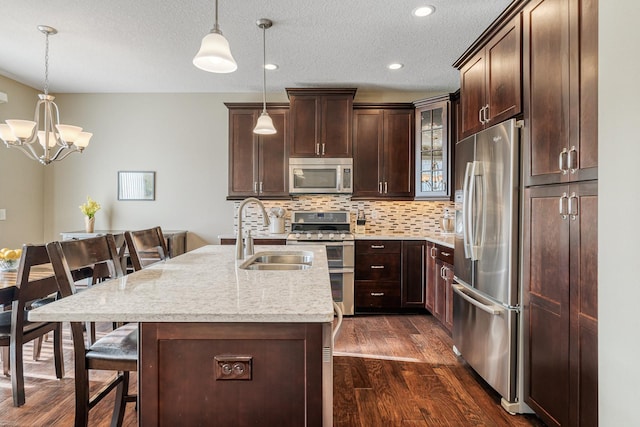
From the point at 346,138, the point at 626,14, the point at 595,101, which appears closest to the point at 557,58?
the point at 595,101

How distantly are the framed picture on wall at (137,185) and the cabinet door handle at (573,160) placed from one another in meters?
4.31

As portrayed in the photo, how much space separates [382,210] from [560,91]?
114 inches

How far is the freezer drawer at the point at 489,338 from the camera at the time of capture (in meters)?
2.02

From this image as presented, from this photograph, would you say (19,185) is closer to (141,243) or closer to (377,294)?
(141,243)

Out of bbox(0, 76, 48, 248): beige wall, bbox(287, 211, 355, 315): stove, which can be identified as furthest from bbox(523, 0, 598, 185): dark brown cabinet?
bbox(0, 76, 48, 248): beige wall

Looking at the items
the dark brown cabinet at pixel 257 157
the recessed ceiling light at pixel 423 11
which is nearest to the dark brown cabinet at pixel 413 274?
the dark brown cabinet at pixel 257 157

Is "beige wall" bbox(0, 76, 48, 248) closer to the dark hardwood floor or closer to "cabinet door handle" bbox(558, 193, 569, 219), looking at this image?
the dark hardwood floor

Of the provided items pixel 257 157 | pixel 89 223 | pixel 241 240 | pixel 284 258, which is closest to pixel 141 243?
pixel 241 240

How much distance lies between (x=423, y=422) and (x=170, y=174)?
3.90 metres

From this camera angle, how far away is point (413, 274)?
3889 millimetres

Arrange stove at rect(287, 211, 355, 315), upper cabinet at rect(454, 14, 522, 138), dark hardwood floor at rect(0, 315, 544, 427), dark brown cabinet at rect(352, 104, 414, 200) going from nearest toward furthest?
dark hardwood floor at rect(0, 315, 544, 427)
upper cabinet at rect(454, 14, 522, 138)
stove at rect(287, 211, 355, 315)
dark brown cabinet at rect(352, 104, 414, 200)

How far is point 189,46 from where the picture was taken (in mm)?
3193

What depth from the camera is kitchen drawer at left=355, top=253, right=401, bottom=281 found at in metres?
3.89

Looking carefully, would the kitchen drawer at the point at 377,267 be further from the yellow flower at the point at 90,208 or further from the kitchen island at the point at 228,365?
the yellow flower at the point at 90,208
